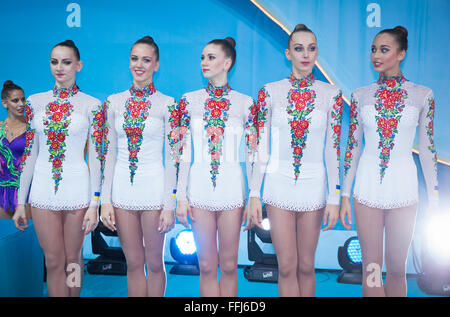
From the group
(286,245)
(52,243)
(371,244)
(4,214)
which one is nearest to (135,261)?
(52,243)

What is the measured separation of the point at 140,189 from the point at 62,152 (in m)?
0.56

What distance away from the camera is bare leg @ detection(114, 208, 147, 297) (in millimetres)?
2283

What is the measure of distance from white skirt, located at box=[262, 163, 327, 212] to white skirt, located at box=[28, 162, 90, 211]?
1167mm

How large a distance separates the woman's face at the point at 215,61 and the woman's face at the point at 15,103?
1.58 metres

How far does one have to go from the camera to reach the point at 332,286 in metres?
2.95

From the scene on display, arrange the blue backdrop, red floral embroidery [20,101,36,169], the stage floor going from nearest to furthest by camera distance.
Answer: red floral embroidery [20,101,36,169] < the blue backdrop < the stage floor

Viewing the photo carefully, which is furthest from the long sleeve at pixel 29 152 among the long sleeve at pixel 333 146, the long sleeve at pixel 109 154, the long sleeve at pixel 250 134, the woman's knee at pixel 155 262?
the long sleeve at pixel 333 146

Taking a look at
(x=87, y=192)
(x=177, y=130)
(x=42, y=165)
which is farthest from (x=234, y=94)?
(x=42, y=165)

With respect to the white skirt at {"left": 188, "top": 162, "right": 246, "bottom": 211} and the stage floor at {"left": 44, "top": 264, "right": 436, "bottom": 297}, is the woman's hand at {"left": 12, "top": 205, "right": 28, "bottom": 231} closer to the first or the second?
the stage floor at {"left": 44, "top": 264, "right": 436, "bottom": 297}

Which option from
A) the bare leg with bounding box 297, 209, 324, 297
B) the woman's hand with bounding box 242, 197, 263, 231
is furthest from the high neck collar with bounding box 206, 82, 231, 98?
the bare leg with bounding box 297, 209, 324, 297

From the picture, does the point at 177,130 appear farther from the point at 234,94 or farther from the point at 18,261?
the point at 18,261

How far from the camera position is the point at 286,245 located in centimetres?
221

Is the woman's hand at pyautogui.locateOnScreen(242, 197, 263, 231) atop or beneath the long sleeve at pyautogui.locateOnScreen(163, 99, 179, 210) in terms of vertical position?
beneath

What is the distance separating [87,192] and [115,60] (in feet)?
4.15
